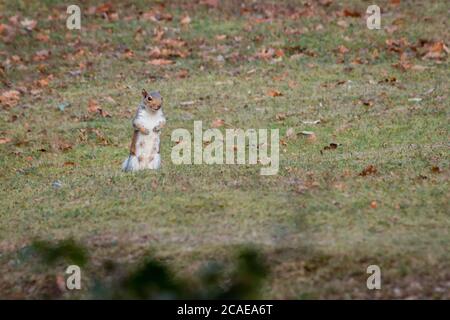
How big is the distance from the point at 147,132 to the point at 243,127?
Answer: 3460mm

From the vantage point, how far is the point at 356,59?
52.0 ft

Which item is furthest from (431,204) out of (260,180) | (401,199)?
(260,180)

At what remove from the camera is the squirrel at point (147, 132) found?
30.1ft

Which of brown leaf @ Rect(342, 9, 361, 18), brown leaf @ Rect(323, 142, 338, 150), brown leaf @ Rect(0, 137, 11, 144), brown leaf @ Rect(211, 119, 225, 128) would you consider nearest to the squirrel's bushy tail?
brown leaf @ Rect(323, 142, 338, 150)

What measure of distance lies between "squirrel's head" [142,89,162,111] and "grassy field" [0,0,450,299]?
65 cm

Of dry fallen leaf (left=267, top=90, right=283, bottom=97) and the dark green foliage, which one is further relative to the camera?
dry fallen leaf (left=267, top=90, right=283, bottom=97)

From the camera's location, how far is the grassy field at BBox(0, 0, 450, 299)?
270 inches

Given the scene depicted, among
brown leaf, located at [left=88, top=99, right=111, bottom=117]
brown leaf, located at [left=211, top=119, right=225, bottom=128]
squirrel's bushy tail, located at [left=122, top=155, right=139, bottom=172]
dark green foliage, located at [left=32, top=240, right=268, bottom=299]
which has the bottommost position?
dark green foliage, located at [left=32, top=240, right=268, bottom=299]

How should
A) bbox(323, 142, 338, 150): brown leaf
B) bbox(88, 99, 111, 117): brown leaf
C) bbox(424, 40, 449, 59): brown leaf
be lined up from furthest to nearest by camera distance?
bbox(424, 40, 449, 59): brown leaf, bbox(88, 99, 111, 117): brown leaf, bbox(323, 142, 338, 150): brown leaf

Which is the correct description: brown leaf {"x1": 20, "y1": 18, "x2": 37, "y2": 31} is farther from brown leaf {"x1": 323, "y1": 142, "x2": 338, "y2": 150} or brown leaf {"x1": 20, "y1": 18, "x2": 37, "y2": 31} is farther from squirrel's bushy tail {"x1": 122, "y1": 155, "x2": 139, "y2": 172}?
squirrel's bushy tail {"x1": 122, "y1": 155, "x2": 139, "y2": 172}

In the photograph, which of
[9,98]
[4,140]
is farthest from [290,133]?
[9,98]

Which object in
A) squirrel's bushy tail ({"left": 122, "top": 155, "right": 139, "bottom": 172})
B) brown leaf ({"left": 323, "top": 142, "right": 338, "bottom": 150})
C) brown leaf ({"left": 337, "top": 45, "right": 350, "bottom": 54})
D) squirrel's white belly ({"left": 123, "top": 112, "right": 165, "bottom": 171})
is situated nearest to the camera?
squirrel's white belly ({"left": 123, "top": 112, "right": 165, "bottom": 171})

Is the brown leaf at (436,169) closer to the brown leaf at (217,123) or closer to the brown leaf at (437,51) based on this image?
the brown leaf at (217,123)
